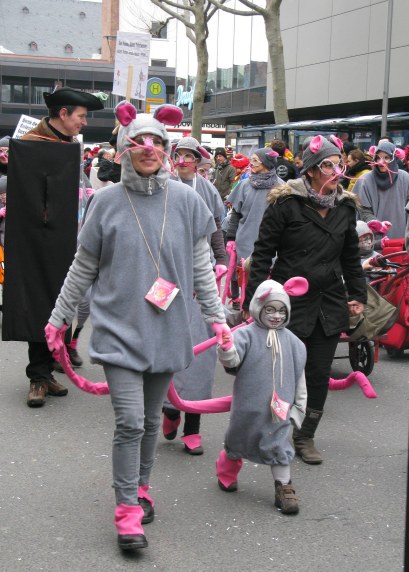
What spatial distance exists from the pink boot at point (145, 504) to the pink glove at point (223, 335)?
789 millimetres

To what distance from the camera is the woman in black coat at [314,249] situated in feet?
18.0

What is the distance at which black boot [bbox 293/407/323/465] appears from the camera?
5.64 m

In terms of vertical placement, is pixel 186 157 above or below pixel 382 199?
above

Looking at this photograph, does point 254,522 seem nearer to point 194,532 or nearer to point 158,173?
point 194,532

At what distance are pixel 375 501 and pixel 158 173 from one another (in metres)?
2.10

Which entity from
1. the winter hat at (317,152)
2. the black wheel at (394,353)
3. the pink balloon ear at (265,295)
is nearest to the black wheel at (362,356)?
the black wheel at (394,353)

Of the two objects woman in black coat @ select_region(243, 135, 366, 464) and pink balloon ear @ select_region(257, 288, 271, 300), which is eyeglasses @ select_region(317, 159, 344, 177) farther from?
pink balloon ear @ select_region(257, 288, 271, 300)

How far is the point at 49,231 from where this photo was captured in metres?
6.80

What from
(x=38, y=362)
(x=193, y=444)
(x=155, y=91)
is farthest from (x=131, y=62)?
(x=193, y=444)

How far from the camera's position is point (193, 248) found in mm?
4477

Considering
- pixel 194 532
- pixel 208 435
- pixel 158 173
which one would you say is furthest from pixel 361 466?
pixel 158 173

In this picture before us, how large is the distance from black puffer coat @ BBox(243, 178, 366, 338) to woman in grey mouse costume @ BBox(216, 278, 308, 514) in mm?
575

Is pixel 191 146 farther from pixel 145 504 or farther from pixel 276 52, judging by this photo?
pixel 276 52

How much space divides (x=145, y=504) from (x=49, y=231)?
9.17 feet
